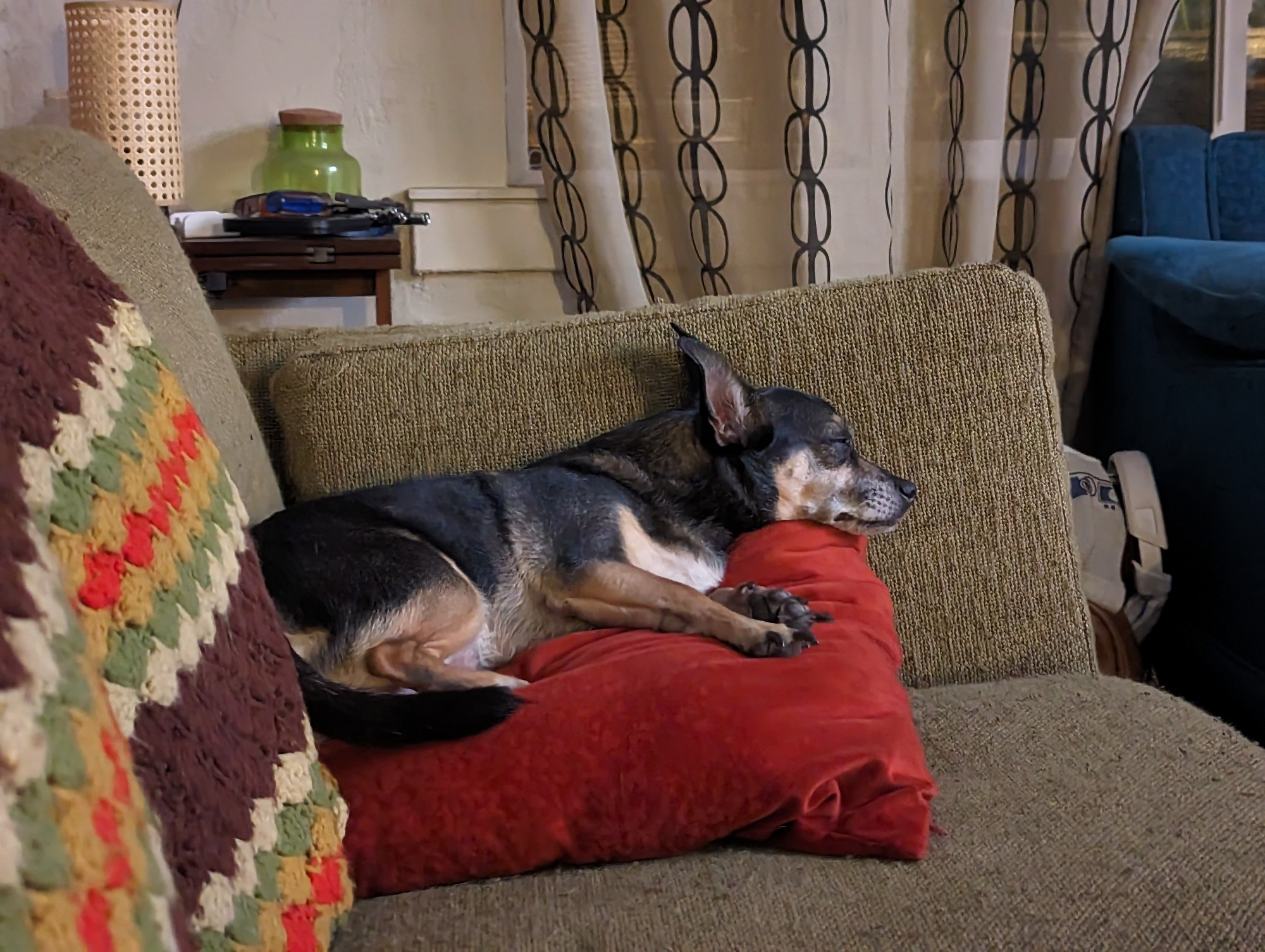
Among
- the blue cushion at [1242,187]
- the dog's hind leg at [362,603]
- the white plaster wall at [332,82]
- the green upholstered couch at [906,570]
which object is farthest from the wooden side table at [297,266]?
the blue cushion at [1242,187]

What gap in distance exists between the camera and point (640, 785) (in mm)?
994

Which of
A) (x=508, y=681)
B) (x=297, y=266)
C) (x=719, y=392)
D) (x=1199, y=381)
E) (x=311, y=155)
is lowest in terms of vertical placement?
(x=508, y=681)

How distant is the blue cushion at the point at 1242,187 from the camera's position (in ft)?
7.79

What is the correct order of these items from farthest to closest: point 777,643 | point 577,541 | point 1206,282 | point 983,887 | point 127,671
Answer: point 1206,282
point 577,541
point 777,643
point 983,887
point 127,671

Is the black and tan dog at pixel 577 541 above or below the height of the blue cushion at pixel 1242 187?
below

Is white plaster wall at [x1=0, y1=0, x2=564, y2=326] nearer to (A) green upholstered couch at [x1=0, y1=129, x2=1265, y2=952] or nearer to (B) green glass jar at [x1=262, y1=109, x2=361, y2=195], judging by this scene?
(B) green glass jar at [x1=262, y1=109, x2=361, y2=195]

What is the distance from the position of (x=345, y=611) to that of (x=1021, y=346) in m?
0.99

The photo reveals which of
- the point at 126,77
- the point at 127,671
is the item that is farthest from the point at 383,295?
the point at 127,671

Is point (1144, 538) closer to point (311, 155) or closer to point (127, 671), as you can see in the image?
point (127, 671)

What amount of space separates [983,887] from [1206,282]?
1.34 metres

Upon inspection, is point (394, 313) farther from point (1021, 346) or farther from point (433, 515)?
point (1021, 346)

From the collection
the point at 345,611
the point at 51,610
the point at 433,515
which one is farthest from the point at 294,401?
the point at 51,610

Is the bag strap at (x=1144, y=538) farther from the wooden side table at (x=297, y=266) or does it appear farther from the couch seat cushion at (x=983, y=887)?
the wooden side table at (x=297, y=266)

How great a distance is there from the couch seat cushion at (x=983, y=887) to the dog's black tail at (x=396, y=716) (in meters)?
0.14
